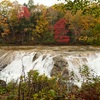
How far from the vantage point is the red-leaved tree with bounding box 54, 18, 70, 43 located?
3934 centimetres

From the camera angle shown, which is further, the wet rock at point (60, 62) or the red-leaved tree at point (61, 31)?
the red-leaved tree at point (61, 31)

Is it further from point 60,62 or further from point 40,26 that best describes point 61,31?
point 60,62

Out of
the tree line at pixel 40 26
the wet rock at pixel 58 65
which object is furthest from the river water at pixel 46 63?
the tree line at pixel 40 26

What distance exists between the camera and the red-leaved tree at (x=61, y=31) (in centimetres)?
3934

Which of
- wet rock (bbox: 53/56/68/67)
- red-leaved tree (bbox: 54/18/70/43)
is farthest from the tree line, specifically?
wet rock (bbox: 53/56/68/67)

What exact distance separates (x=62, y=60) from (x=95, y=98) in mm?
13369

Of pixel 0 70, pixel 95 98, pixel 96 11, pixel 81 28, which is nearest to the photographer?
pixel 95 98

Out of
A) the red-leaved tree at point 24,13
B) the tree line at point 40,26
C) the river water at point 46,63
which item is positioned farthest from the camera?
the red-leaved tree at point 24,13

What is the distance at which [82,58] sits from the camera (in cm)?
1967

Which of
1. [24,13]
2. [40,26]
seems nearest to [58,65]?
[40,26]

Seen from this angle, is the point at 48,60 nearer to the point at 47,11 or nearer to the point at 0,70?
the point at 0,70

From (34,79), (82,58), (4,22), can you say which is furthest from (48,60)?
(4,22)

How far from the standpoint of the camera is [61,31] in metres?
39.6

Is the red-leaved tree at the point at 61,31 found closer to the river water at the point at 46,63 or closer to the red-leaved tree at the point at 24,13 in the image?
the red-leaved tree at the point at 24,13
